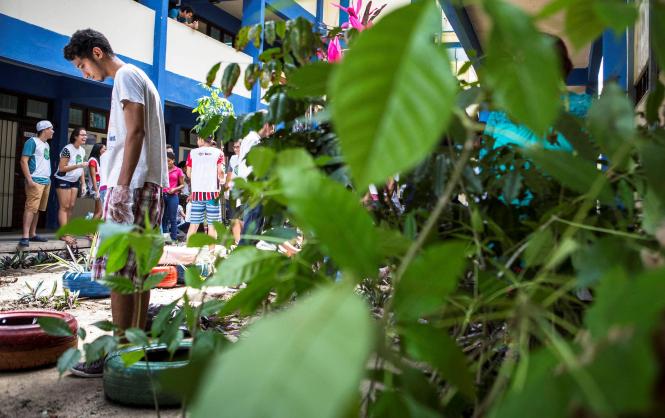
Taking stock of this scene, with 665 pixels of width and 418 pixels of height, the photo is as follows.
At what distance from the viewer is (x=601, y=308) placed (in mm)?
324

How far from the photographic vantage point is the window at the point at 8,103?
10.4 m

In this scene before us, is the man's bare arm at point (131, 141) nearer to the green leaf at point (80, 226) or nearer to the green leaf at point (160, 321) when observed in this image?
the green leaf at point (160, 321)

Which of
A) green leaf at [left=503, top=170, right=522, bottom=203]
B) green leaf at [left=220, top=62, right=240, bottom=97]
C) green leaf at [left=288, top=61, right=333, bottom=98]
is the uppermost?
green leaf at [left=220, top=62, right=240, bottom=97]

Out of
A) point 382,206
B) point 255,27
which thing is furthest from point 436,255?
point 255,27

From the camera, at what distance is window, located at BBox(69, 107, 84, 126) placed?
11.9 metres

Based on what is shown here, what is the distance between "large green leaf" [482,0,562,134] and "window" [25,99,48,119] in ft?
40.8

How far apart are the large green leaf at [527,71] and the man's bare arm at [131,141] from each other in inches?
110

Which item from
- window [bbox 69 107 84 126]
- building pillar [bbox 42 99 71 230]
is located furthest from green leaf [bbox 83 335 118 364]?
window [bbox 69 107 84 126]

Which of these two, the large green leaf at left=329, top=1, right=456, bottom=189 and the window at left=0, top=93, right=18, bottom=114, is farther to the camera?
the window at left=0, top=93, right=18, bottom=114

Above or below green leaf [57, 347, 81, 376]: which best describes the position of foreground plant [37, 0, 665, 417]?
above

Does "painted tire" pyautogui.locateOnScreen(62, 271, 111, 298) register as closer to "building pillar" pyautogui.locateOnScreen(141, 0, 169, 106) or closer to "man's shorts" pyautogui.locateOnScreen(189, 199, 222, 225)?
"man's shorts" pyautogui.locateOnScreen(189, 199, 222, 225)

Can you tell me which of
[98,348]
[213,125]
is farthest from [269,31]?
[98,348]

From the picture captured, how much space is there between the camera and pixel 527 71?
38 cm

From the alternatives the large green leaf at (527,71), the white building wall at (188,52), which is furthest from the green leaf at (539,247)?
the white building wall at (188,52)
